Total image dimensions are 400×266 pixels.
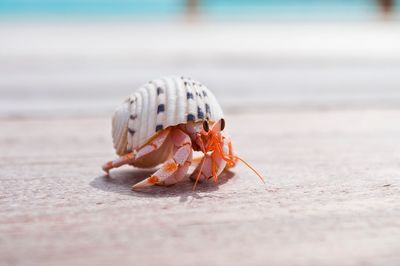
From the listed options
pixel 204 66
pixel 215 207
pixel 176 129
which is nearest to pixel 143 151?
pixel 176 129

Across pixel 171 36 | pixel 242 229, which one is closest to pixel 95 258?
pixel 242 229

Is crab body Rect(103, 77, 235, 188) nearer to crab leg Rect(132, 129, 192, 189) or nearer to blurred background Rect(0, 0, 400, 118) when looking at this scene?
crab leg Rect(132, 129, 192, 189)

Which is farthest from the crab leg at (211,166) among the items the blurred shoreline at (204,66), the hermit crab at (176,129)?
the blurred shoreline at (204,66)

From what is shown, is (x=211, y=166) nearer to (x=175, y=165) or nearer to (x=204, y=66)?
(x=175, y=165)

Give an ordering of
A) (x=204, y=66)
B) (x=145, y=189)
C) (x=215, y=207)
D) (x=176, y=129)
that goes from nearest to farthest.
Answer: (x=215, y=207)
(x=145, y=189)
(x=176, y=129)
(x=204, y=66)

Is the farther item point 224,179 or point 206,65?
point 206,65

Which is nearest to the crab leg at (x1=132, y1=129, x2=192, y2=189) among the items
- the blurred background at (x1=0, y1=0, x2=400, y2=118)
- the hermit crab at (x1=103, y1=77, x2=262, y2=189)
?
the hermit crab at (x1=103, y1=77, x2=262, y2=189)

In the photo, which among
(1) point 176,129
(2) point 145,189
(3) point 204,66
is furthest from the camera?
(3) point 204,66

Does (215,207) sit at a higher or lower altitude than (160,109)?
lower
